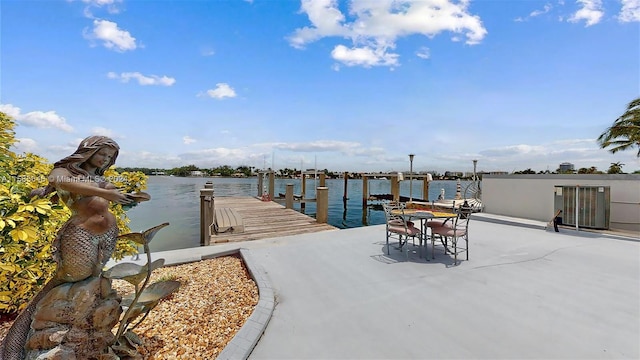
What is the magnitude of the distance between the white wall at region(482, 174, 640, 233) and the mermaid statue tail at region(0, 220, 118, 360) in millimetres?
9802

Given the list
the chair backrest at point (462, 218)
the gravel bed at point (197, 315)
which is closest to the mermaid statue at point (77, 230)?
the gravel bed at point (197, 315)

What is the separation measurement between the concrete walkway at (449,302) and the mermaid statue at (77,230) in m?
1.37

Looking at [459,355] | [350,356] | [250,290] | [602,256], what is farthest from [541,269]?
[250,290]

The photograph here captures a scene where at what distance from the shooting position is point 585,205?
22.1ft

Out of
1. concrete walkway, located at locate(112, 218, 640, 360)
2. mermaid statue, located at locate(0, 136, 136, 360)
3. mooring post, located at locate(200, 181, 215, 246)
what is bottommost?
concrete walkway, located at locate(112, 218, 640, 360)

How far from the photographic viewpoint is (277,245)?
5.38 meters

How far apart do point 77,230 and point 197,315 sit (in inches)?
58.3

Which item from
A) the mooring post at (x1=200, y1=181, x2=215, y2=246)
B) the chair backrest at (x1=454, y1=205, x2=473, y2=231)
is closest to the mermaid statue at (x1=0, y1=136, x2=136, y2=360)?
the chair backrest at (x1=454, y1=205, x2=473, y2=231)

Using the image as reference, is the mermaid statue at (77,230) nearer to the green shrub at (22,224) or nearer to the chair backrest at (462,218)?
the green shrub at (22,224)

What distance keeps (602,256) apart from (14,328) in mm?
7423

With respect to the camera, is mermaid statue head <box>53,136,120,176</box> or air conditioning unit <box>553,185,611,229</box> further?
air conditioning unit <box>553,185,611,229</box>

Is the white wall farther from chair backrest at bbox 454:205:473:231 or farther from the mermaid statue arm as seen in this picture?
the mermaid statue arm

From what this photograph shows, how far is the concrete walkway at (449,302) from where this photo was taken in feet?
7.40

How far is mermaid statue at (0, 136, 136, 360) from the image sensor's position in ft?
5.19
